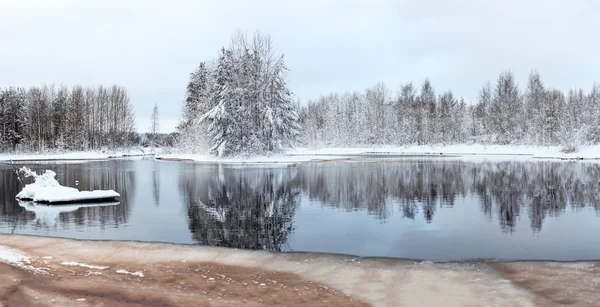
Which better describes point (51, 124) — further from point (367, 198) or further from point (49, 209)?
point (367, 198)

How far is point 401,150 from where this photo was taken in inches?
3639

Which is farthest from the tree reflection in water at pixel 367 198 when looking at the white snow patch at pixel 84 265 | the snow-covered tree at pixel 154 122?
the snow-covered tree at pixel 154 122

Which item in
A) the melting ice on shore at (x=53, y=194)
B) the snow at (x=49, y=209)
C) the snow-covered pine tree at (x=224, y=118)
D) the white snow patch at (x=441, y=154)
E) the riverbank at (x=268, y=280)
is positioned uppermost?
the snow-covered pine tree at (x=224, y=118)

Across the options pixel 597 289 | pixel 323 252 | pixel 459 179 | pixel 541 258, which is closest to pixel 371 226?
pixel 323 252

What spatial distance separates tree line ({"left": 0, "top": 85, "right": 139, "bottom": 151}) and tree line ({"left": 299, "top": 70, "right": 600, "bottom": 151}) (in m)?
44.9

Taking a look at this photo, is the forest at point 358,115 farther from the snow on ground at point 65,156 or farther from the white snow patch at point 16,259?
the white snow patch at point 16,259

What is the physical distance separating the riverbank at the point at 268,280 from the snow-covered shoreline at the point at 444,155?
141 ft

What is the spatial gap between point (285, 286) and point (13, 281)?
5.35 meters

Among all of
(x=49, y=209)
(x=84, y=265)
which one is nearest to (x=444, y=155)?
(x=49, y=209)

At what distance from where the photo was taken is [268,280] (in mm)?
9555

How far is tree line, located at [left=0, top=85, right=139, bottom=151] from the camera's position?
8600 centimetres

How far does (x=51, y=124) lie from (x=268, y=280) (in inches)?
3594

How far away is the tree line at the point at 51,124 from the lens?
8600 centimetres

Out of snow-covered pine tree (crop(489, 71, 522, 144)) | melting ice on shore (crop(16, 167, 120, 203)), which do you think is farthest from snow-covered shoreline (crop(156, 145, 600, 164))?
melting ice on shore (crop(16, 167, 120, 203))
